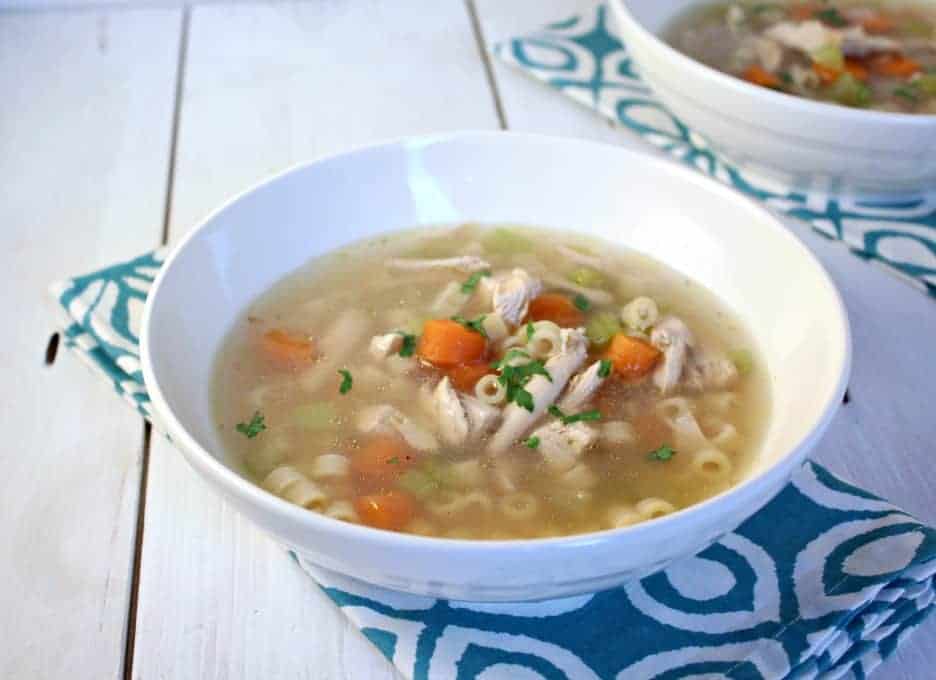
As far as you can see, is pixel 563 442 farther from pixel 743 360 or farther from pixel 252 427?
pixel 252 427

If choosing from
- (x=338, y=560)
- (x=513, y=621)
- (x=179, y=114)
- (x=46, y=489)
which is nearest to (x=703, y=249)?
(x=513, y=621)

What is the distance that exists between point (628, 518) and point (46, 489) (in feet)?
3.34

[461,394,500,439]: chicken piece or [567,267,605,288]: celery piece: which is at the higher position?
[461,394,500,439]: chicken piece

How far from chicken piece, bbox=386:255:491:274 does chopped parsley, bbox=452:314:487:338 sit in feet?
0.69

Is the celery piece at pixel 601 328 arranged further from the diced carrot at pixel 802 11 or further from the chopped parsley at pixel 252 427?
the diced carrot at pixel 802 11

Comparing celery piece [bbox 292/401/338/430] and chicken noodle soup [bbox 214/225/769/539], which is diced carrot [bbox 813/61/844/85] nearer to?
chicken noodle soup [bbox 214/225/769/539]

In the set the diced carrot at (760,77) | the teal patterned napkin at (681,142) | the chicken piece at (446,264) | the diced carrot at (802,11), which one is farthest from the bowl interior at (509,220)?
the diced carrot at (802,11)

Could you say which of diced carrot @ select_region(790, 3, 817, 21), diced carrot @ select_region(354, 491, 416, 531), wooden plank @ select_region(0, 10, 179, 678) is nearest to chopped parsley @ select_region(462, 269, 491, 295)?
diced carrot @ select_region(354, 491, 416, 531)

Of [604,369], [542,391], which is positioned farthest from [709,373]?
[542,391]

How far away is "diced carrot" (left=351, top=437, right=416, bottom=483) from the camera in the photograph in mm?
1716

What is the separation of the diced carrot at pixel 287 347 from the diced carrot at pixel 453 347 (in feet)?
0.69

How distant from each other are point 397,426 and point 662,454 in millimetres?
432

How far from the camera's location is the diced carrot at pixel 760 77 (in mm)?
2900

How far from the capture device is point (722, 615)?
5.16 ft
